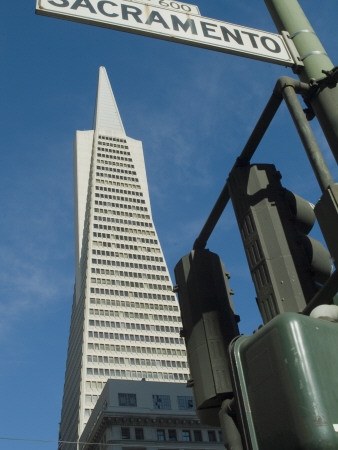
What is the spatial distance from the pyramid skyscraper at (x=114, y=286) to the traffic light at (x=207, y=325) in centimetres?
11727

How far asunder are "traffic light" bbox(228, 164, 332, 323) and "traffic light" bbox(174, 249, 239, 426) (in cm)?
46

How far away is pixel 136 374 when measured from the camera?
121 meters

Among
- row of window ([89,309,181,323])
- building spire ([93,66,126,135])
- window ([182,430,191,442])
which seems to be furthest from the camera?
building spire ([93,66,126,135])

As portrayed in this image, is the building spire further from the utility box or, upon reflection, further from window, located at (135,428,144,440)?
the utility box

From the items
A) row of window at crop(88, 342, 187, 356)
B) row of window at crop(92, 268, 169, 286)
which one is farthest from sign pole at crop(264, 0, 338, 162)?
row of window at crop(92, 268, 169, 286)

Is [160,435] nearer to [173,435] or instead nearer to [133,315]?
[173,435]

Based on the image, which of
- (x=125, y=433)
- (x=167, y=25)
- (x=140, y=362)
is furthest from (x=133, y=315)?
(x=167, y=25)

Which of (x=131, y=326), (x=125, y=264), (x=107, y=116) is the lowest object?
(x=131, y=326)

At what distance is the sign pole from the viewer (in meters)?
2.77

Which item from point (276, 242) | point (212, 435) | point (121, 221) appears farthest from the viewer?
point (121, 221)

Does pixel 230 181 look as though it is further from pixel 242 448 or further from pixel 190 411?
pixel 190 411

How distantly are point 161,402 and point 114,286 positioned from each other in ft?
213

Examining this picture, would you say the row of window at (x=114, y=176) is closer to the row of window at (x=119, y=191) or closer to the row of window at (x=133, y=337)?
the row of window at (x=119, y=191)

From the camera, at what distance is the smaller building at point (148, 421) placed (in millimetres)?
72625
